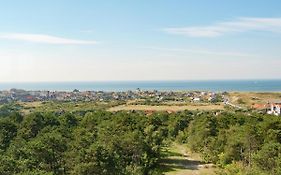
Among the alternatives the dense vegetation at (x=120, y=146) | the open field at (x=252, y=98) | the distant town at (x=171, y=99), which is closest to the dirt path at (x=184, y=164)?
the dense vegetation at (x=120, y=146)

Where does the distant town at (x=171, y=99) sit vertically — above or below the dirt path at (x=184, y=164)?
above

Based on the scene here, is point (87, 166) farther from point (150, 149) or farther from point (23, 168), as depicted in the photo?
point (150, 149)

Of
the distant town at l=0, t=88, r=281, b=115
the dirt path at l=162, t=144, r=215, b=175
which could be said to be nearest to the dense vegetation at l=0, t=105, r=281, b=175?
the dirt path at l=162, t=144, r=215, b=175

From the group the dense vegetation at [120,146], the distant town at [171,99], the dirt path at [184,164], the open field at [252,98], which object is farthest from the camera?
the open field at [252,98]

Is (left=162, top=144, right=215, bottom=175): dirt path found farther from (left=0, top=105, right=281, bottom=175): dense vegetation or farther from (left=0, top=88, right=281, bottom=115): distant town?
(left=0, top=88, right=281, bottom=115): distant town

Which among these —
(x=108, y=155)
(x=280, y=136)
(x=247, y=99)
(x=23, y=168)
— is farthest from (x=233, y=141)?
(x=247, y=99)

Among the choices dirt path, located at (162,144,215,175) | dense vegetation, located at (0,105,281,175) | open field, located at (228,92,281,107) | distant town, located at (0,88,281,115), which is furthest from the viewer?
open field, located at (228,92,281,107)

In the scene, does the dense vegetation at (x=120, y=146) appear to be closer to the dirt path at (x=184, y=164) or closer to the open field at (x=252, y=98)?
the dirt path at (x=184, y=164)
